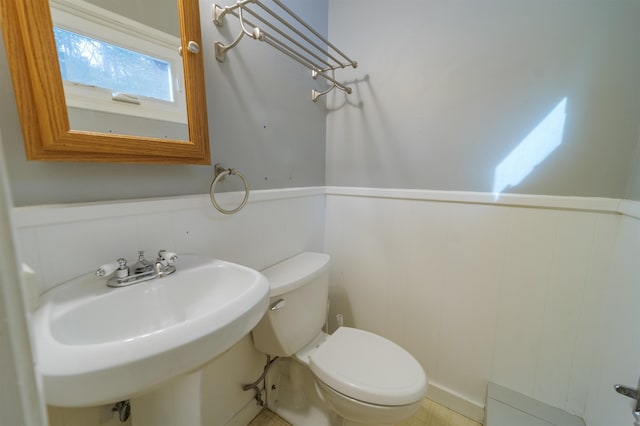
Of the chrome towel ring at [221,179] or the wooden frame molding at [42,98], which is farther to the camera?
the chrome towel ring at [221,179]

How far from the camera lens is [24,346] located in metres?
0.19

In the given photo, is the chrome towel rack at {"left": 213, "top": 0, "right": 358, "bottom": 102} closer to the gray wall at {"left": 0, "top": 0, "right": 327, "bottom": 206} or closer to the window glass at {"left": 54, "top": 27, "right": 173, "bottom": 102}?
the gray wall at {"left": 0, "top": 0, "right": 327, "bottom": 206}

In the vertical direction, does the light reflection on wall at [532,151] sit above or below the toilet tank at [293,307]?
above

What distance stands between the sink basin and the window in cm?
44

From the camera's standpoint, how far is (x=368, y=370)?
91 centimetres

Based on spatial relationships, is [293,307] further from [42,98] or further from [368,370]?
[42,98]

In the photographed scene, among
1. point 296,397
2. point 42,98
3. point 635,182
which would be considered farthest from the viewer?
point 296,397

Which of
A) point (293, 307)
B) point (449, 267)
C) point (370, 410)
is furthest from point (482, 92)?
point (370, 410)

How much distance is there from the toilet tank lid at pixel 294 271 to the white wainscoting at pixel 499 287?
0.33m

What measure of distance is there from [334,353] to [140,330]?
676 millimetres

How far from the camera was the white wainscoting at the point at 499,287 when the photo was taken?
0.87 m

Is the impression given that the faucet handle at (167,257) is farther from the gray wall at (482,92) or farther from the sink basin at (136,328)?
the gray wall at (482,92)

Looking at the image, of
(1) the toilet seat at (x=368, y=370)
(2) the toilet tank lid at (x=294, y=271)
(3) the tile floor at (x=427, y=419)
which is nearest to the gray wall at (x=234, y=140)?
(2) the toilet tank lid at (x=294, y=271)

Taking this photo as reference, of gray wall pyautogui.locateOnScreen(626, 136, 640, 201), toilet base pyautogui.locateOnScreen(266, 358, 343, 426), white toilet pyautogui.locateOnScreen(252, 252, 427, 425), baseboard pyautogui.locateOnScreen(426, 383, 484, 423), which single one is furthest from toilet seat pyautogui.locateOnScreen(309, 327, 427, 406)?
gray wall pyautogui.locateOnScreen(626, 136, 640, 201)
